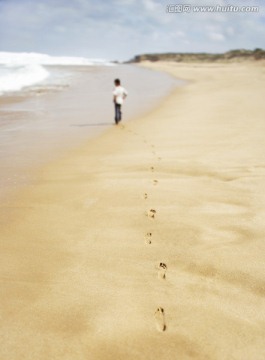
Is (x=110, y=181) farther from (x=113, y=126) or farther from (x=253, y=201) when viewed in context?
(x=113, y=126)

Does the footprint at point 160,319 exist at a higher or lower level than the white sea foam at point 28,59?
lower

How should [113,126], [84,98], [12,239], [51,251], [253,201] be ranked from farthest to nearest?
[84,98]
[113,126]
[253,201]
[12,239]
[51,251]

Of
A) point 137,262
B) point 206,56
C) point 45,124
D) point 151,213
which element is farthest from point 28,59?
point 137,262

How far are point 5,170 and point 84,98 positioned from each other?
951 centimetres

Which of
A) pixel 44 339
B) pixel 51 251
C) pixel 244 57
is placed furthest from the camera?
pixel 244 57

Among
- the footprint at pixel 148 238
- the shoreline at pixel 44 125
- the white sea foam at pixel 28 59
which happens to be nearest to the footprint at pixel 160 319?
the footprint at pixel 148 238

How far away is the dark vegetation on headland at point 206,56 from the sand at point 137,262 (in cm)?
7151

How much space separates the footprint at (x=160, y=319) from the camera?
200cm

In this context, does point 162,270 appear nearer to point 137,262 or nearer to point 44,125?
point 137,262

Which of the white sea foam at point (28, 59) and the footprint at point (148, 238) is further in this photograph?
the white sea foam at point (28, 59)

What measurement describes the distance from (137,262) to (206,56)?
114 meters

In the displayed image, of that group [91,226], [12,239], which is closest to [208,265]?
[91,226]

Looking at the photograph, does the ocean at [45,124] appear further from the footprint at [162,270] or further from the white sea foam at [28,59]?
the white sea foam at [28,59]

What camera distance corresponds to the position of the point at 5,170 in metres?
4.98
